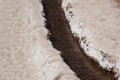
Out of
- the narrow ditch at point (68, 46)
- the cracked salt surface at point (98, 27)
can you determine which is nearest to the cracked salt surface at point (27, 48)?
the narrow ditch at point (68, 46)

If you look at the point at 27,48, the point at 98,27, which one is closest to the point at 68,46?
the point at 98,27

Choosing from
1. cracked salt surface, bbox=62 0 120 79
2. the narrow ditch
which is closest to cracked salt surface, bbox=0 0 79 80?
the narrow ditch

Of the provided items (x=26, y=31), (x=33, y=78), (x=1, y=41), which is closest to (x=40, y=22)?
(x=26, y=31)

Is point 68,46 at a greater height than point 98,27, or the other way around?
point 98,27

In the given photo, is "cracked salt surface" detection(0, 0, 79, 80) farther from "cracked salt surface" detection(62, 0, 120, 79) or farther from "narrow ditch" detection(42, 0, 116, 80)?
"cracked salt surface" detection(62, 0, 120, 79)

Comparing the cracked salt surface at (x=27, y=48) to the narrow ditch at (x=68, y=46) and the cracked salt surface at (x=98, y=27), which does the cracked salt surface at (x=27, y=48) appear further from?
the cracked salt surface at (x=98, y=27)

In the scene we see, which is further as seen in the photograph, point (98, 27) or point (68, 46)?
point (98, 27)

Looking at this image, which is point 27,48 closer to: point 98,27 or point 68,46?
point 68,46
